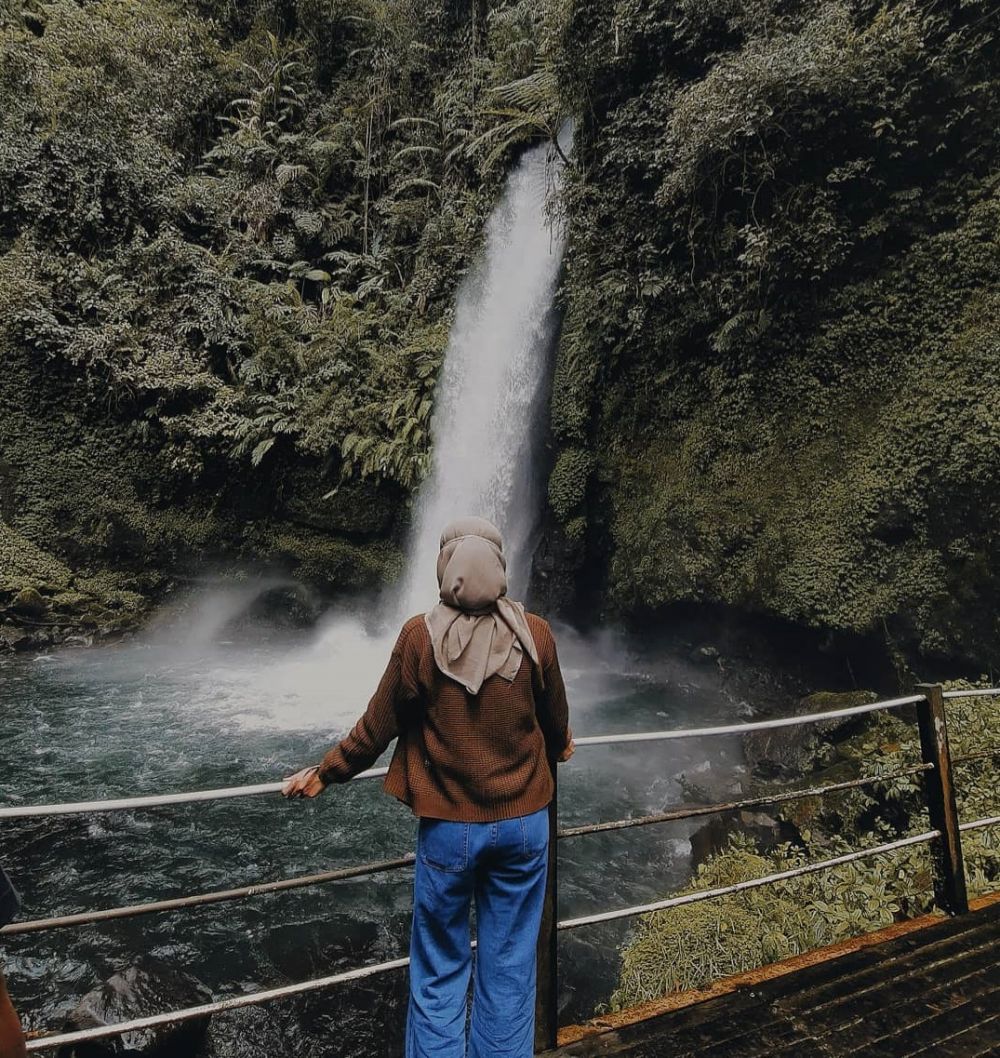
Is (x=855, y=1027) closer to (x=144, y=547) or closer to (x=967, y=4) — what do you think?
(x=967, y=4)

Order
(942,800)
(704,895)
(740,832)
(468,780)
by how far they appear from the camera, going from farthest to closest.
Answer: (740,832) → (942,800) → (704,895) → (468,780)

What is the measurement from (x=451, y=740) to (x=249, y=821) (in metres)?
5.35

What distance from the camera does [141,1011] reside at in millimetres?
3281

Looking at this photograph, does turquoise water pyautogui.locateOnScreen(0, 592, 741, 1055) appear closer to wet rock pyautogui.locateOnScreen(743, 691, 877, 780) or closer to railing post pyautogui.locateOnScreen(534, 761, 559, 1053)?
wet rock pyautogui.locateOnScreen(743, 691, 877, 780)

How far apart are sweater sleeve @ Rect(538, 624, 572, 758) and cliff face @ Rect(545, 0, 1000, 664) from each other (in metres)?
6.15

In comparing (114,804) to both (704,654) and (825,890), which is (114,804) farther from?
(704,654)

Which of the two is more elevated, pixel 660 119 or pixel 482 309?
pixel 660 119

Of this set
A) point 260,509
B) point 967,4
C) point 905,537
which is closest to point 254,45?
point 260,509

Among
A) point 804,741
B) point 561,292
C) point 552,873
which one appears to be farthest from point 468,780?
point 561,292

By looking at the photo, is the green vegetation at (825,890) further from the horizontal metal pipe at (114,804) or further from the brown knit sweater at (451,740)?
the horizontal metal pipe at (114,804)

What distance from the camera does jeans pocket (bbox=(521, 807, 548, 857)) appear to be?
1538 millimetres

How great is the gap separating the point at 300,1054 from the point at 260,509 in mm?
11318

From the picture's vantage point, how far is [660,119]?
8.45 m

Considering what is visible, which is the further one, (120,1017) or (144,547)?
(144,547)
